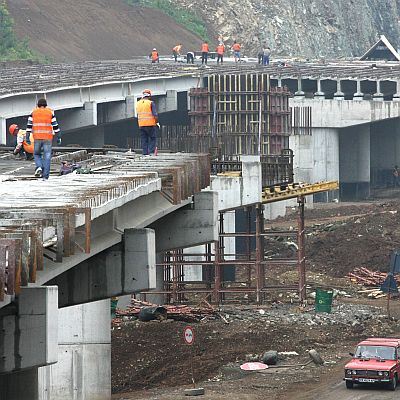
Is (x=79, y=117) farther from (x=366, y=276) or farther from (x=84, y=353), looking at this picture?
(x=84, y=353)

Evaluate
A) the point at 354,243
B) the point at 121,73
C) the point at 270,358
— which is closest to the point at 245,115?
the point at 354,243

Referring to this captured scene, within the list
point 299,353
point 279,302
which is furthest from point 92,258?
point 279,302

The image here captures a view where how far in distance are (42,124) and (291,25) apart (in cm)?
12416

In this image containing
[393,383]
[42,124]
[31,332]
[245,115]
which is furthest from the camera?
[245,115]

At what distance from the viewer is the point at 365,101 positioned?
95562 mm

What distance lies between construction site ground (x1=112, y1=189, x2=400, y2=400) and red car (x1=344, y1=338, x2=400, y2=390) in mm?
313

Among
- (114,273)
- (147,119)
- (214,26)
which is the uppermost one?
(214,26)

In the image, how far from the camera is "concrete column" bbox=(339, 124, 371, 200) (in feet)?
325

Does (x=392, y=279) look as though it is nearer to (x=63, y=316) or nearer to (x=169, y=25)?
(x=63, y=316)

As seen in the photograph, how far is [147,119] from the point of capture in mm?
34469

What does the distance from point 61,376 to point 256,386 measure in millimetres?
5039

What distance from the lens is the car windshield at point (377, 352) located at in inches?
1531

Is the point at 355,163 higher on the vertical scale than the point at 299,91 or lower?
lower

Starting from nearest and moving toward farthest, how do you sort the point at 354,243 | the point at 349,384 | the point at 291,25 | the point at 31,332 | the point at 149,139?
the point at 31,332 → the point at 149,139 → the point at 349,384 → the point at 354,243 → the point at 291,25
